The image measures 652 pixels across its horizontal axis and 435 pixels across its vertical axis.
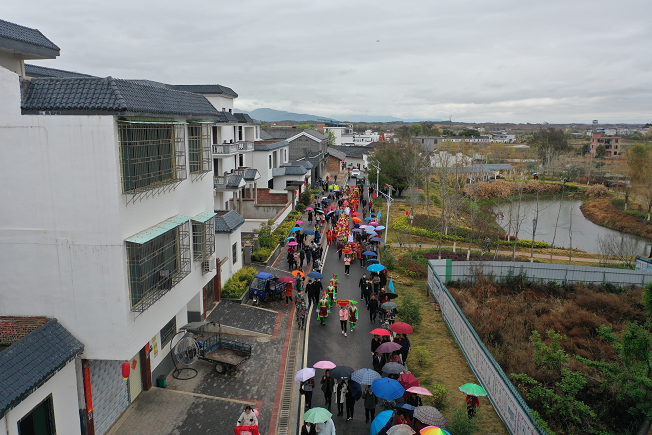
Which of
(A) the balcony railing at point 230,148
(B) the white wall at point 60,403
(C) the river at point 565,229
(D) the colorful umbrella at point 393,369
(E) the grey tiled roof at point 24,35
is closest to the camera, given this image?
(B) the white wall at point 60,403

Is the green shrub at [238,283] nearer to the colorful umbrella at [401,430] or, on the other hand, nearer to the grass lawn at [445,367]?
the grass lawn at [445,367]

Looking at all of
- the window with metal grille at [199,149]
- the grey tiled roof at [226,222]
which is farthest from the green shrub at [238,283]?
the window with metal grille at [199,149]

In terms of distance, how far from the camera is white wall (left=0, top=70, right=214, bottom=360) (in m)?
8.91

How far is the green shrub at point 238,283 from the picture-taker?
62.8 feet

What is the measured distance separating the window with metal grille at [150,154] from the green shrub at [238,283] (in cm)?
771

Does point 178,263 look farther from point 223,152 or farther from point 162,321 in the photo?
point 223,152

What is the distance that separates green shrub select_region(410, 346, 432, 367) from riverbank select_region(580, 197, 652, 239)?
1413 inches

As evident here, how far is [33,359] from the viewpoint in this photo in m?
8.13

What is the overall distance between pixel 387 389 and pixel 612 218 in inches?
1806

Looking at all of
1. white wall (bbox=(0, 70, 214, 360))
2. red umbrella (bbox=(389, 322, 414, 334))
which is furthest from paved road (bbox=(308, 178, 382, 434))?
white wall (bbox=(0, 70, 214, 360))

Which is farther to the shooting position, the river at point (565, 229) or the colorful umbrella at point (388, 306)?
the river at point (565, 229)

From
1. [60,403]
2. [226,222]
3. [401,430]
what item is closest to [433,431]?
[401,430]

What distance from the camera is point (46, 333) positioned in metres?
8.96

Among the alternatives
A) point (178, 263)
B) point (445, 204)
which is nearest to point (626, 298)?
point (445, 204)
